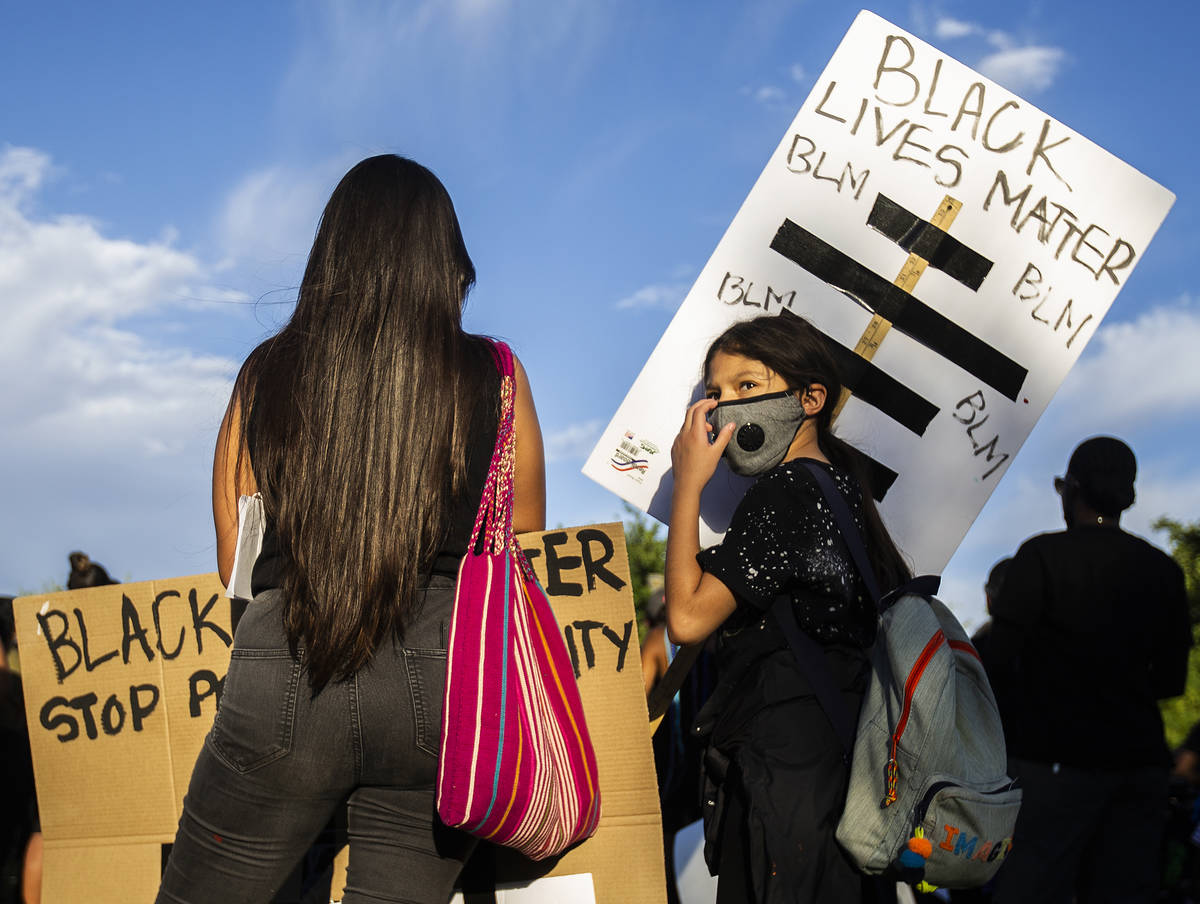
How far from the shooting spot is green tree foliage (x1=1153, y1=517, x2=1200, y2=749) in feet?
41.0

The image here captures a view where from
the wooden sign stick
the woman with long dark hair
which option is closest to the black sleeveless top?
the woman with long dark hair

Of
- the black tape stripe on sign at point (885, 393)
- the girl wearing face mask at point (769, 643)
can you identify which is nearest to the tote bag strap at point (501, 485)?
the girl wearing face mask at point (769, 643)

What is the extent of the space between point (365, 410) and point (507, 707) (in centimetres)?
56

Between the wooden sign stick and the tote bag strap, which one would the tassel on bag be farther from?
the wooden sign stick

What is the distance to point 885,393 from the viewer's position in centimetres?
304

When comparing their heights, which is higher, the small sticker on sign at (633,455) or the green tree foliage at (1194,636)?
the green tree foliage at (1194,636)

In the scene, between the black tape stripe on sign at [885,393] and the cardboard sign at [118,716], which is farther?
the black tape stripe on sign at [885,393]

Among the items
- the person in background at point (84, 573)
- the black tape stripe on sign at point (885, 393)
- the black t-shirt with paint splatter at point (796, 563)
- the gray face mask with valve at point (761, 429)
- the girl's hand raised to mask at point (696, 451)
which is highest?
the black tape stripe on sign at point (885, 393)

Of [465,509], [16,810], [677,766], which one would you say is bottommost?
[16,810]

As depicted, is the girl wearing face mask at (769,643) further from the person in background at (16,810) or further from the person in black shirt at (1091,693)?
the person in background at (16,810)

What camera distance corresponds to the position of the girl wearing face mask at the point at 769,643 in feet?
6.70

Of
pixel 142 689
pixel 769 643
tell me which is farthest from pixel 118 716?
pixel 769 643

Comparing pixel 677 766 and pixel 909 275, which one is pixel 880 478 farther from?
pixel 677 766

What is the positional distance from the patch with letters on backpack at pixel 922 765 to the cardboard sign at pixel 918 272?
0.91 meters
